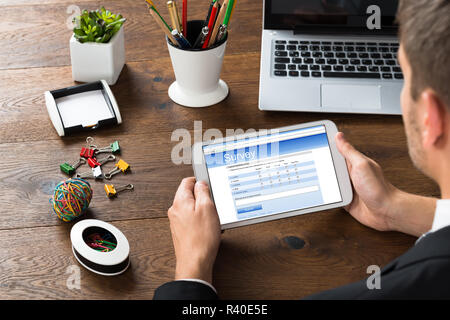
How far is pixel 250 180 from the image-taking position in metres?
0.95

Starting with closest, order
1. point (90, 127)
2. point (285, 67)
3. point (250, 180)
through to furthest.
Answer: point (250, 180), point (90, 127), point (285, 67)

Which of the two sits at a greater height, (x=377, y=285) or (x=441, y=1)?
(x=441, y=1)

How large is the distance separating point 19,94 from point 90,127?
223 millimetres

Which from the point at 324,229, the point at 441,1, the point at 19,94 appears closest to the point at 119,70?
the point at 19,94

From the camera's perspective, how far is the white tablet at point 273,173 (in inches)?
37.3

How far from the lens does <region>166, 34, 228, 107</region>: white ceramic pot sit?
3.70ft

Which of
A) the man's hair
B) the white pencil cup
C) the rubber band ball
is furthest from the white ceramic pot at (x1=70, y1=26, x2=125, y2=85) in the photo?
the man's hair

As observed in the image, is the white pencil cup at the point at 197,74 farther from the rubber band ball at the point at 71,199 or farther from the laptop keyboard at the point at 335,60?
the rubber band ball at the point at 71,199

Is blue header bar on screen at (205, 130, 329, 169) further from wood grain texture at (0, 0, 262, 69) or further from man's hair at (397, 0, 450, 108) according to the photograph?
wood grain texture at (0, 0, 262, 69)

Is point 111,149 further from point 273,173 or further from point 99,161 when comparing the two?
point 273,173

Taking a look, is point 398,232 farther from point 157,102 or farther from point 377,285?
point 157,102

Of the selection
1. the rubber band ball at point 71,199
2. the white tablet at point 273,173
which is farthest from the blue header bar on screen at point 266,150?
the rubber band ball at point 71,199

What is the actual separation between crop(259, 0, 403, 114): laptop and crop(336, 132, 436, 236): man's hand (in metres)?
0.23

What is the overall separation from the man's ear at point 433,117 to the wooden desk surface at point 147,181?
11.9 inches
